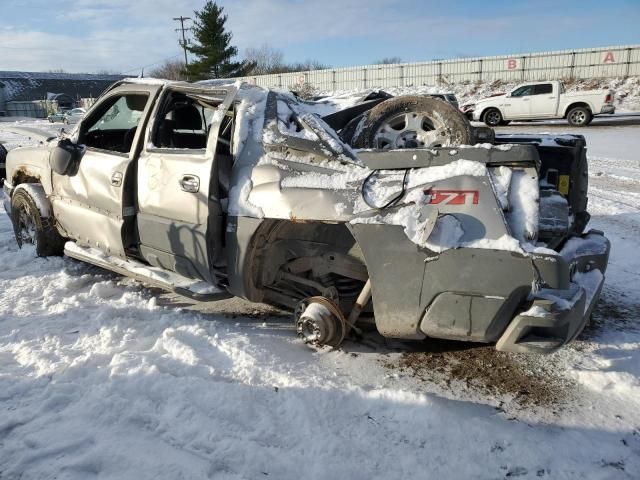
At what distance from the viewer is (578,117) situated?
1947cm

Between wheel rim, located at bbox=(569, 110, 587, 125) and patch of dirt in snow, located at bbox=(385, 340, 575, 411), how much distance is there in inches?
747

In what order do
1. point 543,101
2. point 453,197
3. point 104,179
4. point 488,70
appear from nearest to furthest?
point 453,197, point 104,179, point 543,101, point 488,70

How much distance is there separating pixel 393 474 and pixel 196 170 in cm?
241

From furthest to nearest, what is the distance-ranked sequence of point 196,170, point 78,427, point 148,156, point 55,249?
point 55,249 → point 148,156 → point 196,170 → point 78,427

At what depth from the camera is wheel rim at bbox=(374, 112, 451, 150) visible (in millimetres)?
3600

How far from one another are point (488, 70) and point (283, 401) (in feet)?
108

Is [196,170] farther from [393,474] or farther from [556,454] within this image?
[556,454]

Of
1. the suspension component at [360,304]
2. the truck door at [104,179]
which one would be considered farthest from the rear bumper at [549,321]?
the truck door at [104,179]

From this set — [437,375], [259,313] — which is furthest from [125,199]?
[437,375]

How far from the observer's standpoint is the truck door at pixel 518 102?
19.9 metres

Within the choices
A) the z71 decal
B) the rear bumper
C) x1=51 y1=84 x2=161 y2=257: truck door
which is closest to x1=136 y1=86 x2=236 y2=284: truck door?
x1=51 y1=84 x2=161 y2=257: truck door

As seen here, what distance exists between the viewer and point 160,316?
13.2ft

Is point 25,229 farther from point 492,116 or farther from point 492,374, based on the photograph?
point 492,116

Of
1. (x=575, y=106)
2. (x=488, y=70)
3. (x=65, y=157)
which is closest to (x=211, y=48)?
(x=488, y=70)
